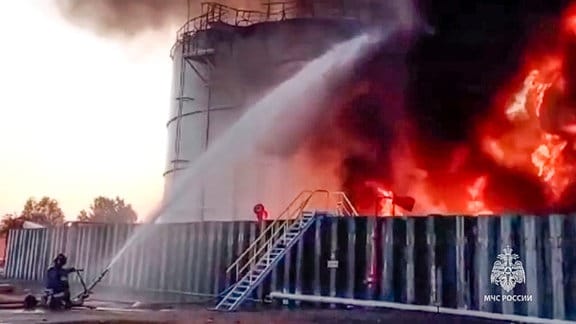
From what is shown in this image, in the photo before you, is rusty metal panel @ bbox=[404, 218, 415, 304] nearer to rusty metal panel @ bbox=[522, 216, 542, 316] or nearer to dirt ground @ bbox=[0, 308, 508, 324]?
dirt ground @ bbox=[0, 308, 508, 324]

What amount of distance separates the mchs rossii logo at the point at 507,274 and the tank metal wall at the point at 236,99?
12.8 meters

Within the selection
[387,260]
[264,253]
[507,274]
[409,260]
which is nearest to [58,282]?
[264,253]

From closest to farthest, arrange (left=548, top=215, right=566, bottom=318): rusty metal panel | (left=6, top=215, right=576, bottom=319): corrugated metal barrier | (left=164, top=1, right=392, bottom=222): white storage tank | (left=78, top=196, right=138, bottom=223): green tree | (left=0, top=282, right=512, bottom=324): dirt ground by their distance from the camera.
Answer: (left=0, top=282, right=512, bottom=324): dirt ground < (left=548, top=215, right=566, bottom=318): rusty metal panel < (left=6, top=215, right=576, bottom=319): corrugated metal barrier < (left=164, top=1, right=392, bottom=222): white storage tank < (left=78, top=196, right=138, bottom=223): green tree

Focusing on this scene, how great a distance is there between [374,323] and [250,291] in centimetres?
584

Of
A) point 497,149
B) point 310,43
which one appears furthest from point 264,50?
point 497,149

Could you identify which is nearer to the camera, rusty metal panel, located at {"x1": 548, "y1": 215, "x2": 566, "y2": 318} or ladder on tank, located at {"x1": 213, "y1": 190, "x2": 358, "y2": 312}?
rusty metal panel, located at {"x1": 548, "y1": 215, "x2": 566, "y2": 318}

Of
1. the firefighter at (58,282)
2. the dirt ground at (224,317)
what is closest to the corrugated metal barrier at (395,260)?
the dirt ground at (224,317)

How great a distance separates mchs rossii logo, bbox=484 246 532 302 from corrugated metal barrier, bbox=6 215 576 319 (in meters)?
0.07

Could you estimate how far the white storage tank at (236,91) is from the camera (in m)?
28.8

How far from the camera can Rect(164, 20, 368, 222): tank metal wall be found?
94.6ft

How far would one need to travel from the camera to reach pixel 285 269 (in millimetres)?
19578

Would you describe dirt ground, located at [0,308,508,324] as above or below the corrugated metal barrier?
below

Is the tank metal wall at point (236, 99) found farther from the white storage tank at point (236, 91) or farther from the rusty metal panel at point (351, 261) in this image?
the rusty metal panel at point (351, 261)

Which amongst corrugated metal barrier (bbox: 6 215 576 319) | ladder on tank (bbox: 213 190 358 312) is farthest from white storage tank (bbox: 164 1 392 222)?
ladder on tank (bbox: 213 190 358 312)
